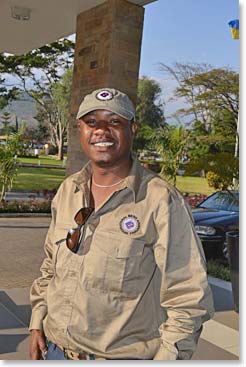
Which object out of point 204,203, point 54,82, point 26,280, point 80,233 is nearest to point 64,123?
point 54,82

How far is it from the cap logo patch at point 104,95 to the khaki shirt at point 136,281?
0.24m

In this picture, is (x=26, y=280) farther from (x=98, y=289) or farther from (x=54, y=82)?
(x=54, y=82)

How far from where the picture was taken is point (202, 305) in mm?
1187

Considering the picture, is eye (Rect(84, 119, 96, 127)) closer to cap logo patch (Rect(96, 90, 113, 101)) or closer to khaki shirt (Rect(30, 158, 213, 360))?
cap logo patch (Rect(96, 90, 113, 101))

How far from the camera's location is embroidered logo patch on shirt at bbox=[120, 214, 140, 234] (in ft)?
4.03

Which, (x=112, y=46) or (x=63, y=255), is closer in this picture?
(x=63, y=255)

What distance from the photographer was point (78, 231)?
131 centimetres

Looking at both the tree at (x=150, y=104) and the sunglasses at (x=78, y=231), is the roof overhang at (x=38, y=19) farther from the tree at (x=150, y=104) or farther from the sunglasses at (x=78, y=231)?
the tree at (x=150, y=104)

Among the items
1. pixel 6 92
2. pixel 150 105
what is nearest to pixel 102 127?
pixel 6 92

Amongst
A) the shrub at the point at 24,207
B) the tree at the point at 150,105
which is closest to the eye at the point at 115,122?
the shrub at the point at 24,207

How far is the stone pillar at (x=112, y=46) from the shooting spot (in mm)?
3510

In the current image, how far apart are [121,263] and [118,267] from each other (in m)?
0.01

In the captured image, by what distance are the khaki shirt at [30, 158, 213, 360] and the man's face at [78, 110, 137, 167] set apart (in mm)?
81

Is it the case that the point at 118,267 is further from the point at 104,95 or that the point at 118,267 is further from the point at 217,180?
the point at 217,180
